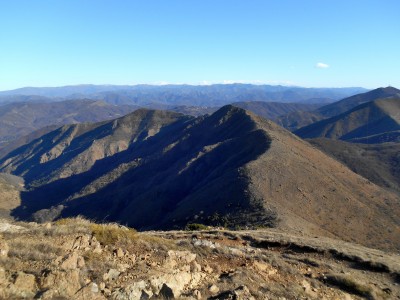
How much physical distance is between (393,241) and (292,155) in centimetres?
2342

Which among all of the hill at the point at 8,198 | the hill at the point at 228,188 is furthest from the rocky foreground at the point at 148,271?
the hill at the point at 8,198

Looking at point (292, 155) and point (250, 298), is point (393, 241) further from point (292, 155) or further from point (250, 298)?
point (250, 298)

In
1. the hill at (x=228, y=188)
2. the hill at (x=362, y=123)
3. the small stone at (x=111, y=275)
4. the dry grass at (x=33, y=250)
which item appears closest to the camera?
the small stone at (x=111, y=275)

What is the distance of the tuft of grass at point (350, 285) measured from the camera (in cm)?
1375

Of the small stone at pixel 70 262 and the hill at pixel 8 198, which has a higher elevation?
the small stone at pixel 70 262

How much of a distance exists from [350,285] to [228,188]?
39.7m

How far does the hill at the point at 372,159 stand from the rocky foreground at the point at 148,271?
6935cm

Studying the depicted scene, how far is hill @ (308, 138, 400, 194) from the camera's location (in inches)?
3157

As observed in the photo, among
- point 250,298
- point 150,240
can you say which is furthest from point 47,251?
point 250,298

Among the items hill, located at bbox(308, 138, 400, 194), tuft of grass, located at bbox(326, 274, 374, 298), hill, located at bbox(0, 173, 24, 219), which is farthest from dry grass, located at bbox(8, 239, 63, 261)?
hill, located at bbox(0, 173, 24, 219)

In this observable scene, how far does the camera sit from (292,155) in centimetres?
6406

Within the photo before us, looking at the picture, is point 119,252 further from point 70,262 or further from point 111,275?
point 70,262

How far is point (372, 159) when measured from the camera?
92.5 m

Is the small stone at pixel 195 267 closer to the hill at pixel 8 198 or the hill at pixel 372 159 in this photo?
the hill at pixel 372 159
